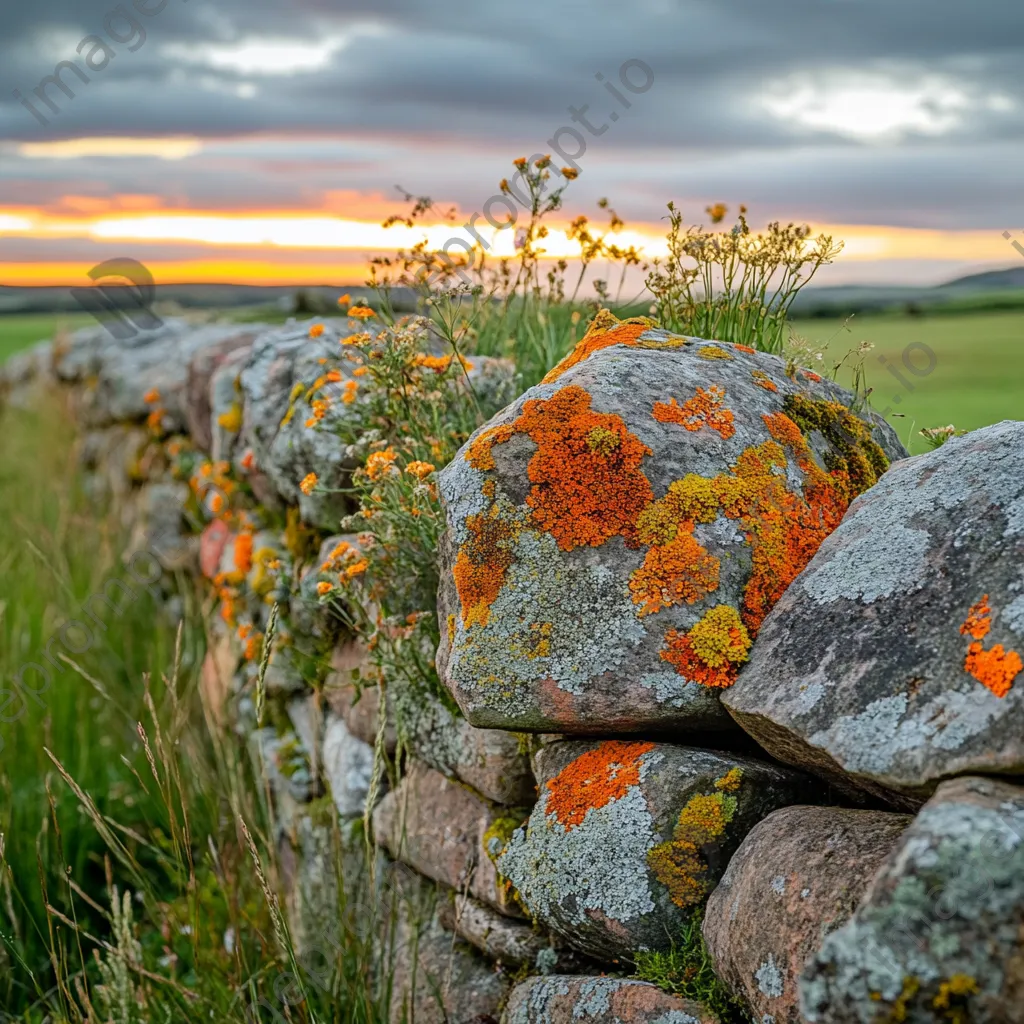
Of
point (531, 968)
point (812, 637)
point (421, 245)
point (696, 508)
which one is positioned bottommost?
point (531, 968)

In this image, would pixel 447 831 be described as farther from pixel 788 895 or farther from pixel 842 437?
pixel 842 437

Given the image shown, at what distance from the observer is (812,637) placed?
228 centimetres

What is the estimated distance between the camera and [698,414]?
2.72 meters

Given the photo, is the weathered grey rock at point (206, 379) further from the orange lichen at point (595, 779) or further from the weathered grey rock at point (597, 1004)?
the weathered grey rock at point (597, 1004)

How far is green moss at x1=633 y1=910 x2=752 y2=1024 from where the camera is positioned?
2.26 meters

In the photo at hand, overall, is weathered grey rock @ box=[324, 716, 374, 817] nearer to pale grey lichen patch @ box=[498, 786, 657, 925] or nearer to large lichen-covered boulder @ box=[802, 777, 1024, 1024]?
pale grey lichen patch @ box=[498, 786, 657, 925]

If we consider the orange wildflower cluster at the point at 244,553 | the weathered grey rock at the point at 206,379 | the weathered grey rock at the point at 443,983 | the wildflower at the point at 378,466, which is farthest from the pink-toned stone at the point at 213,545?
the weathered grey rock at the point at 443,983

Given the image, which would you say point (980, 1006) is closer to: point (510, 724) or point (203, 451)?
point (510, 724)

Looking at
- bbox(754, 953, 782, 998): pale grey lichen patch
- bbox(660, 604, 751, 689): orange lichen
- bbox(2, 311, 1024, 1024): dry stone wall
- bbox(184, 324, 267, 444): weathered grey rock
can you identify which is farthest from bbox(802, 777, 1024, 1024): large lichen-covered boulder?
bbox(184, 324, 267, 444): weathered grey rock

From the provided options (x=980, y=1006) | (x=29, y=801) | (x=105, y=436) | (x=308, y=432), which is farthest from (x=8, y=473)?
(x=980, y=1006)

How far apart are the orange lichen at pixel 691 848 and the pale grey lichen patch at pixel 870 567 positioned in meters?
0.57

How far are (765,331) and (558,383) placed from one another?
1.25m

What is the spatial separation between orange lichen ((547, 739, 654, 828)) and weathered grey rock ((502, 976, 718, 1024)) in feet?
1.33

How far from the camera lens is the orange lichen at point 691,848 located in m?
2.38
